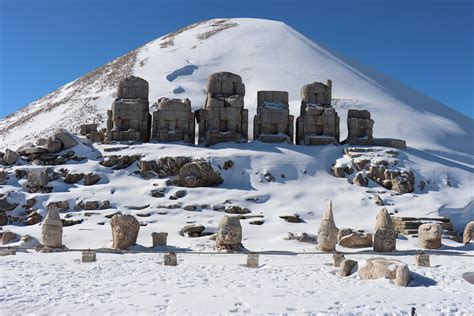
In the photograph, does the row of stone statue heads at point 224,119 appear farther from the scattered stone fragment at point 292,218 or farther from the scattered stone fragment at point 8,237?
the scattered stone fragment at point 8,237

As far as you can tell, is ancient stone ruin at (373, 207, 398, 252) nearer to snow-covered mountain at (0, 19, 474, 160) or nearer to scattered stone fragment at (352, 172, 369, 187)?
scattered stone fragment at (352, 172, 369, 187)

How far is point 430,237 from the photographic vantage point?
792 inches

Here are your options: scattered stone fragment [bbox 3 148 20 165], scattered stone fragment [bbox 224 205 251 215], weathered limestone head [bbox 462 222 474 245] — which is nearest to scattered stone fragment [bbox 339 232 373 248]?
weathered limestone head [bbox 462 222 474 245]

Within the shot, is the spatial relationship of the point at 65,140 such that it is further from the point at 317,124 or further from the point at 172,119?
the point at 317,124

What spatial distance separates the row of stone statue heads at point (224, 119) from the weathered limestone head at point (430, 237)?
44.5ft

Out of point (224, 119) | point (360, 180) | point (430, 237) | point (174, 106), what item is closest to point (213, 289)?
point (430, 237)

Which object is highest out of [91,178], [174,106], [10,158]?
[174,106]

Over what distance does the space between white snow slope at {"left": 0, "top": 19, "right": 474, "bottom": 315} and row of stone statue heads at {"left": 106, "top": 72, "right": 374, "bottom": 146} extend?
Result: 1653 mm

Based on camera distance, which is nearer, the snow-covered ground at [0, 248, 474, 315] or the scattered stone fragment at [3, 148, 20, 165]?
the snow-covered ground at [0, 248, 474, 315]

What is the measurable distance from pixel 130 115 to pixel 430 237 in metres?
20.1

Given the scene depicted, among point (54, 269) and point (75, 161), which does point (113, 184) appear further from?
point (54, 269)

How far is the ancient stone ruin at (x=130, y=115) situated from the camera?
3269 cm

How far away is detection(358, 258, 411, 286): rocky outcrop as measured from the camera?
12.1 meters

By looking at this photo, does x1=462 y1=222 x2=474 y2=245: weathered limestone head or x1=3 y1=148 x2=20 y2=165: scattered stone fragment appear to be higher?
x1=3 y1=148 x2=20 y2=165: scattered stone fragment
